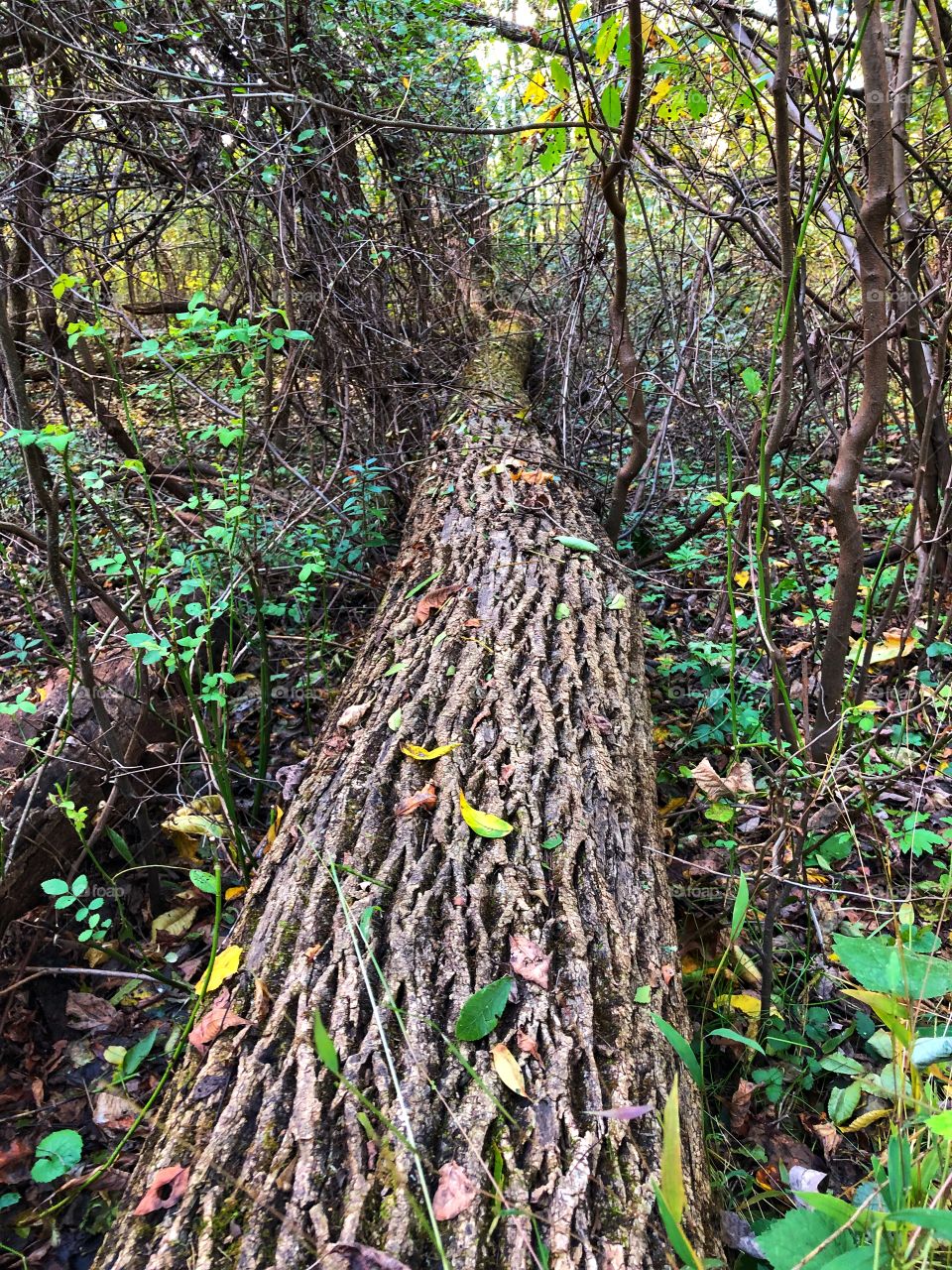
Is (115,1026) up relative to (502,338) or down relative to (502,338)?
down

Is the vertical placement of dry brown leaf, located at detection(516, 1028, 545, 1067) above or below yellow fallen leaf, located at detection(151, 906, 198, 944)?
above

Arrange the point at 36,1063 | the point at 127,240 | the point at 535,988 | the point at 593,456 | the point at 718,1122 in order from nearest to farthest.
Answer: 1. the point at 535,988
2. the point at 718,1122
3. the point at 36,1063
4. the point at 127,240
5. the point at 593,456

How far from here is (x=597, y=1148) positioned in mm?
1087

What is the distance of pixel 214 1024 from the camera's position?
1.30 m

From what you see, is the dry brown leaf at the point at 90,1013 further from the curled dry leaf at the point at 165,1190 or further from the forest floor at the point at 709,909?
the curled dry leaf at the point at 165,1190

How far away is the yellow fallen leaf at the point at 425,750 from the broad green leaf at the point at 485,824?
7.4 inches

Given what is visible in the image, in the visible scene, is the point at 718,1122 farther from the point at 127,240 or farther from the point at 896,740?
the point at 127,240

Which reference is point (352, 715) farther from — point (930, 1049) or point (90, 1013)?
point (930, 1049)

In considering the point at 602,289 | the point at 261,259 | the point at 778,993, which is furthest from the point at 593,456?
the point at 778,993

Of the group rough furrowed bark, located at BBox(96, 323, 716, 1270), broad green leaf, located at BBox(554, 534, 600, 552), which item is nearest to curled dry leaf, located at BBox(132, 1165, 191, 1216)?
rough furrowed bark, located at BBox(96, 323, 716, 1270)

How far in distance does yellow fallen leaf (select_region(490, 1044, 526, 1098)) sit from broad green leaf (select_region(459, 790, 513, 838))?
0.45 metres

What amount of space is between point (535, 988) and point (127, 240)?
154 inches

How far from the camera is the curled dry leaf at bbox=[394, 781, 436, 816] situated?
5.34ft

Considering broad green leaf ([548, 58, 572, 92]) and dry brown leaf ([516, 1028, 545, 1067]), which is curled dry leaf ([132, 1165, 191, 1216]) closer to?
dry brown leaf ([516, 1028, 545, 1067])
